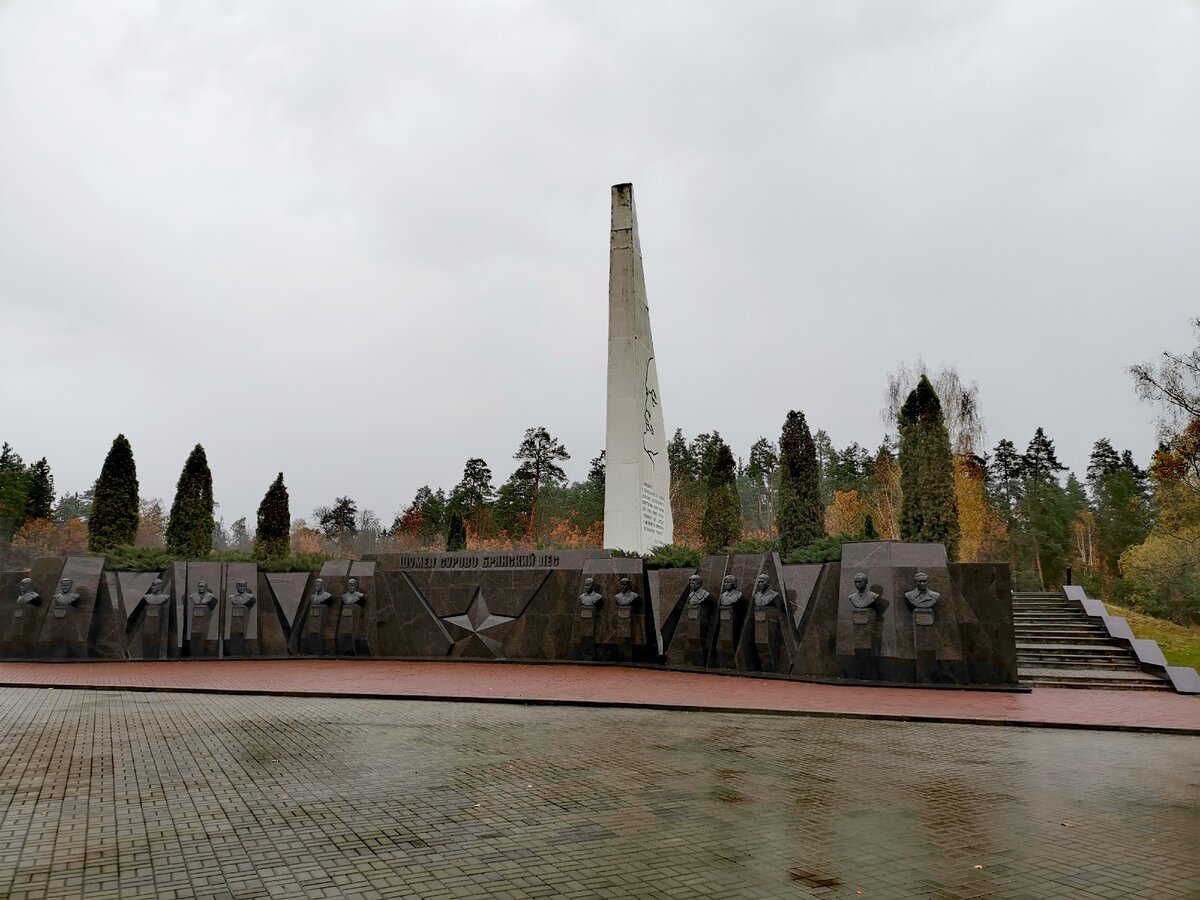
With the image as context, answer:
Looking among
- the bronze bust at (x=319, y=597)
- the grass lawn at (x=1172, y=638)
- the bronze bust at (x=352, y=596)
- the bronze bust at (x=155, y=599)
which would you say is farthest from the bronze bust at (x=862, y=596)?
the bronze bust at (x=155, y=599)

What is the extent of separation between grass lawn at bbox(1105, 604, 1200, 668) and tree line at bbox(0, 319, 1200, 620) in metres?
6.61

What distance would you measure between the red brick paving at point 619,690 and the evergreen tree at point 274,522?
13.3 m

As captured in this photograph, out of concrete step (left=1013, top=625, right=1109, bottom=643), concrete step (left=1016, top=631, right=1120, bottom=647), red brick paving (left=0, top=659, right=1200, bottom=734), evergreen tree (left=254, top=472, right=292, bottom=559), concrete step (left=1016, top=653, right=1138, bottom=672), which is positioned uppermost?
evergreen tree (left=254, top=472, right=292, bottom=559)

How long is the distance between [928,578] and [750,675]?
4039 mm

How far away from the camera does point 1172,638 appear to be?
2166 centimetres

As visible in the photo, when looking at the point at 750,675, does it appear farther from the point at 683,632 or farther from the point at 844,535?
the point at 844,535

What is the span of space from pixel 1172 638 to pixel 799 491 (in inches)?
435

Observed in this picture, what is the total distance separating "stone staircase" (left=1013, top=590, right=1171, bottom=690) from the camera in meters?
14.2

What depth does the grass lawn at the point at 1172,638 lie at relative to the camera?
60.6 feet

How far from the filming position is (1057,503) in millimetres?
59250

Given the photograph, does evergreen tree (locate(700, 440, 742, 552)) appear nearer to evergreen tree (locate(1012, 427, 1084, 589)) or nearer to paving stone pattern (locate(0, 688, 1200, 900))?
paving stone pattern (locate(0, 688, 1200, 900))

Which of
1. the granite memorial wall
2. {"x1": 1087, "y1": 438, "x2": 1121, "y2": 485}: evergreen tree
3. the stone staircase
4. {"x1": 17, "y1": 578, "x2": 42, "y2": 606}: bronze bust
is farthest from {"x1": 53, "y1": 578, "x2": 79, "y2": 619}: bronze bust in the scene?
{"x1": 1087, "y1": 438, "x2": 1121, "y2": 485}: evergreen tree

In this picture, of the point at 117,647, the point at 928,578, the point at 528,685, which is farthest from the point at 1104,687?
the point at 117,647

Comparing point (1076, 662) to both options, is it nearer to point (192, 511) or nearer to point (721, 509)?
point (721, 509)
